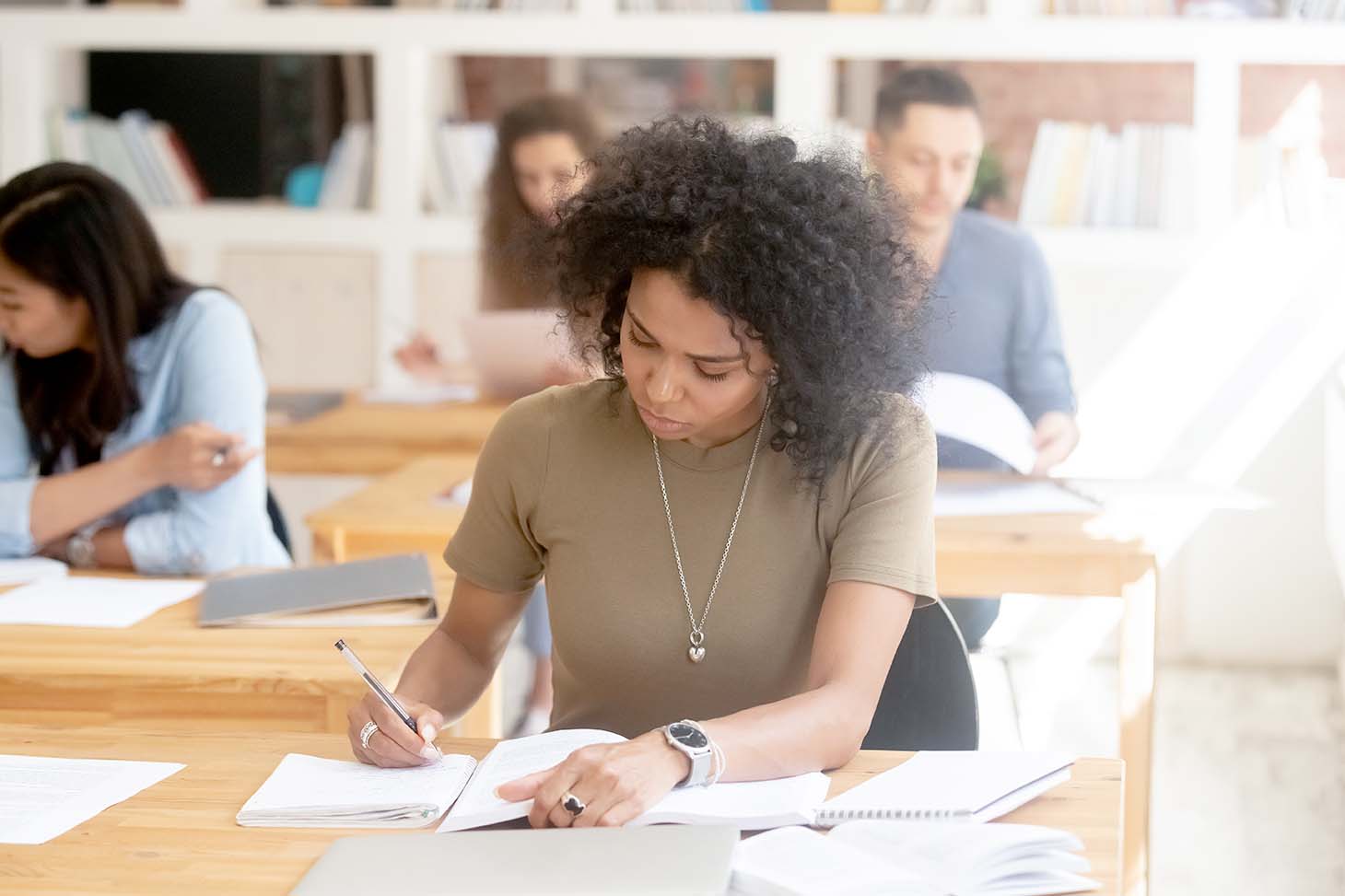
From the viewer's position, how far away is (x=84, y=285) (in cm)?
252

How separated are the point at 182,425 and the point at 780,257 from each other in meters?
1.32

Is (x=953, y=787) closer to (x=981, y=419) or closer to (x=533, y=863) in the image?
(x=533, y=863)

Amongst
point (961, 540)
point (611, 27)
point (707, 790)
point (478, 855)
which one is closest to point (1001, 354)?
point (961, 540)

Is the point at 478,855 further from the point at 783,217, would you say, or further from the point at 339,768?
the point at 783,217

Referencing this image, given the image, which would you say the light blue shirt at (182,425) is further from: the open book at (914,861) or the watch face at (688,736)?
the open book at (914,861)

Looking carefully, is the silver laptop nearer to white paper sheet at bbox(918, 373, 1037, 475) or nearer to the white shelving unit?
white paper sheet at bbox(918, 373, 1037, 475)

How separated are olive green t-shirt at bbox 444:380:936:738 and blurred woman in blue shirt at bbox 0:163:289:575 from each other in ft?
2.77

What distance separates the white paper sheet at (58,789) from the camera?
55.6 inches

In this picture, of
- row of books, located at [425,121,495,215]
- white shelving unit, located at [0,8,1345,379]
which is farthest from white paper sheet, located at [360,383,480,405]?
row of books, located at [425,121,495,215]

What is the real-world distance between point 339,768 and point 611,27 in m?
3.13

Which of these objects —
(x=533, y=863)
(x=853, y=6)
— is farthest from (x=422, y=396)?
(x=533, y=863)

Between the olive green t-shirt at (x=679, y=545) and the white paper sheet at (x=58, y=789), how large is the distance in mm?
433

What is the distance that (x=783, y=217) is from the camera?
5.39 feet

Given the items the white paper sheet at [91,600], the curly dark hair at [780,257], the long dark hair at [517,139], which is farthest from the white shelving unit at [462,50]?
the curly dark hair at [780,257]
